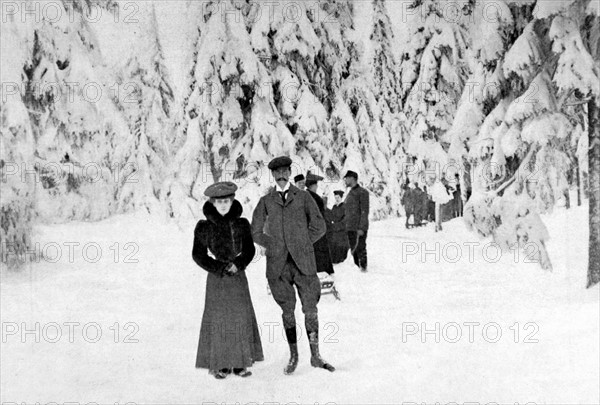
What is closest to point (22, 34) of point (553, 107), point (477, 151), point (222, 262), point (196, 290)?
point (196, 290)

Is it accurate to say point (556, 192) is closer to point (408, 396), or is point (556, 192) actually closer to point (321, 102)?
point (408, 396)

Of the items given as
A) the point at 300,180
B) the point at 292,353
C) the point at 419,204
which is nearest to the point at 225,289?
the point at 292,353

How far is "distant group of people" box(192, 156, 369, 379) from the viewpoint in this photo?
142 inches

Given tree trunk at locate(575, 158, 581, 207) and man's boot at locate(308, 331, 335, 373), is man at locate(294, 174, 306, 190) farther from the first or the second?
tree trunk at locate(575, 158, 581, 207)

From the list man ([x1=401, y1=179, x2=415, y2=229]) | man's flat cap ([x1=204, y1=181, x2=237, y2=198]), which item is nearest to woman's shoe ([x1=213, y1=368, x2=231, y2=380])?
man's flat cap ([x1=204, y1=181, x2=237, y2=198])

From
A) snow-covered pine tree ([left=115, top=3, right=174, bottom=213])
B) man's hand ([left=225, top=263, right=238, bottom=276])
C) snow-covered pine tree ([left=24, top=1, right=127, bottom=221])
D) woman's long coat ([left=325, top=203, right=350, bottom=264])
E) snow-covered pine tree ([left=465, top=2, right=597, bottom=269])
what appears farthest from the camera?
woman's long coat ([left=325, top=203, right=350, bottom=264])

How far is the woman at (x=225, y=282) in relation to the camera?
358cm

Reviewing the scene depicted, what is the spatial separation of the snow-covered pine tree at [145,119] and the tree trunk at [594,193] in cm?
427

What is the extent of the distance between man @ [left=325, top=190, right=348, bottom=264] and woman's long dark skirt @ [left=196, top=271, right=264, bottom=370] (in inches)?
121

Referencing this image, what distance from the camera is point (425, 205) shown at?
7.11 m

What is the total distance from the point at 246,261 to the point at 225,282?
21cm

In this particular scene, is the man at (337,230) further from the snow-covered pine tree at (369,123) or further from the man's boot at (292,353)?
the man's boot at (292,353)

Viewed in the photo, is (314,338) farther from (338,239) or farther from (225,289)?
(338,239)

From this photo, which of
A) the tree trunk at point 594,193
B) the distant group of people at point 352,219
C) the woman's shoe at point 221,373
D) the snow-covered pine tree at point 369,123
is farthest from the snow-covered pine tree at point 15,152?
the tree trunk at point 594,193
